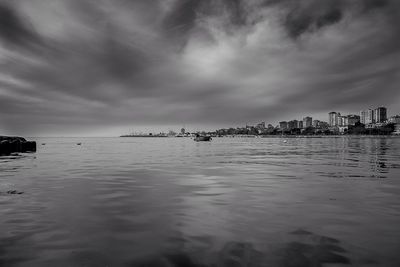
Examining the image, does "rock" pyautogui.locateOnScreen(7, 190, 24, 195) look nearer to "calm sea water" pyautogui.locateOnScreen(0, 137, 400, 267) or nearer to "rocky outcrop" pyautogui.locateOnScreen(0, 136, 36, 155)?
"calm sea water" pyautogui.locateOnScreen(0, 137, 400, 267)

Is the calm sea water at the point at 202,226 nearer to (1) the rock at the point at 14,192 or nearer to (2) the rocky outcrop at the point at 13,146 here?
(1) the rock at the point at 14,192

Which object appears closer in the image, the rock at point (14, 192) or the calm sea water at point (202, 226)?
the calm sea water at point (202, 226)

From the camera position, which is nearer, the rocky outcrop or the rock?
the rock

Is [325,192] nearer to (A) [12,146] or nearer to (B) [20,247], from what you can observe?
(B) [20,247]

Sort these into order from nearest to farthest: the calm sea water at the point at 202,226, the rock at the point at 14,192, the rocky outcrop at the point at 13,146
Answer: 1. the calm sea water at the point at 202,226
2. the rock at the point at 14,192
3. the rocky outcrop at the point at 13,146

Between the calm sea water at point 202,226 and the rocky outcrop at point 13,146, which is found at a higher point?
the rocky outcrop at point 13,146

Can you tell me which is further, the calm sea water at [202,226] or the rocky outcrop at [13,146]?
the rocky outcrop at [13,146]

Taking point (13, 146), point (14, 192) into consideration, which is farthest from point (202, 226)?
point (13, 146)

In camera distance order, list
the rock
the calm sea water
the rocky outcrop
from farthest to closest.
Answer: the rocky outcrop, the rock, the calm sea water

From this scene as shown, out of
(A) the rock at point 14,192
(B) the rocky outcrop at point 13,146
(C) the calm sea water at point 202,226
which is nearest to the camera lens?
(C) the calm sea water at point 202,226

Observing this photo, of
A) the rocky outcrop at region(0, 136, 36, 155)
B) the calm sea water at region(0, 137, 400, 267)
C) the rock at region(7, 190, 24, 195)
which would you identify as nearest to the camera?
the calm sea water at region(0, 137, 400, 267)

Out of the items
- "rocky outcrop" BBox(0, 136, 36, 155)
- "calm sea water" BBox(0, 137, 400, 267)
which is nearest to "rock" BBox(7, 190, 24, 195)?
"calm sea water" BBox(0, 137, 400, 267)

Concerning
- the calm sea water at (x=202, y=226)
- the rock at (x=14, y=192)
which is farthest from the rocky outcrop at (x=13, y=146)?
the calm sea water at (x=202, y=226)

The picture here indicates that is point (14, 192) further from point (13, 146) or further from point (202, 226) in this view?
point (13, 146)
